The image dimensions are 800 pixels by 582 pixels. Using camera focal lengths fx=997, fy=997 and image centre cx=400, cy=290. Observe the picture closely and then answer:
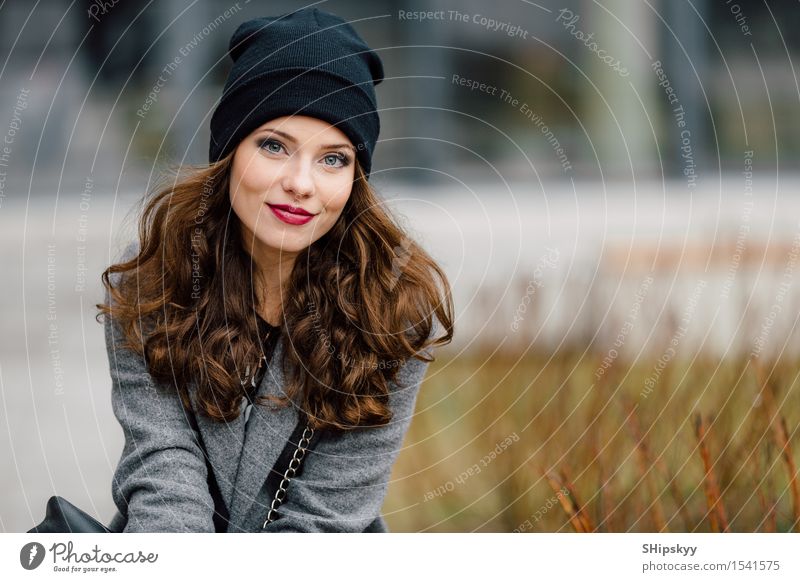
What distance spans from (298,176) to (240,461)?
57cm

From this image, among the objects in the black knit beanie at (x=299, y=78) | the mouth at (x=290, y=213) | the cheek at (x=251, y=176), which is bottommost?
the mouth at (x=290, y=213)

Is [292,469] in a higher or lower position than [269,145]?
lower

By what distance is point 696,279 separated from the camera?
16.1 feet

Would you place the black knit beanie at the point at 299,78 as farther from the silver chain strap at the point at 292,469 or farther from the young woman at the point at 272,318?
the silver chain strap at the point at 292,469

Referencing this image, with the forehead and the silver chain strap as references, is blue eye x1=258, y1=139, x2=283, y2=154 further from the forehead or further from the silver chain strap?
the silver chain strap

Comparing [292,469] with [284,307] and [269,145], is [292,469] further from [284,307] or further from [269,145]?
[269,145]

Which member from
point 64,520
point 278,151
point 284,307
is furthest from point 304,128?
point 64,520

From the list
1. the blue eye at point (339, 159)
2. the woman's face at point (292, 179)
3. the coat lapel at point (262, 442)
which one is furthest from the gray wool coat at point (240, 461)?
the blue eye at point (339, 159)

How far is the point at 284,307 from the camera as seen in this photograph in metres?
2.03

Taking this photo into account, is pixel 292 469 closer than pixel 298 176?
No

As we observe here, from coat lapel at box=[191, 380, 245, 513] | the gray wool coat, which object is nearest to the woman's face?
the gray wool coat

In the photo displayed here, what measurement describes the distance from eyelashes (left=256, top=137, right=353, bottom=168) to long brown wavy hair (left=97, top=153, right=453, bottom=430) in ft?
0.14

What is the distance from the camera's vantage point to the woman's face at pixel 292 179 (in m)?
1.86
